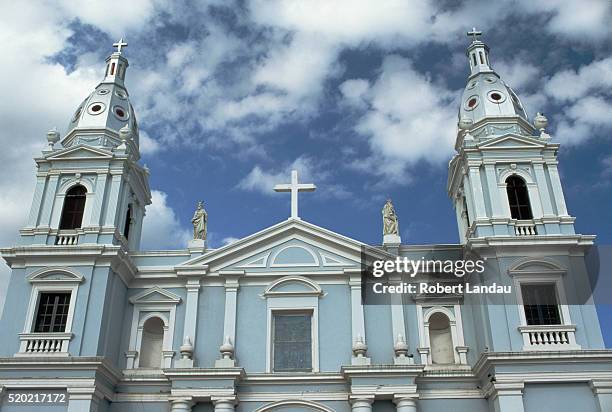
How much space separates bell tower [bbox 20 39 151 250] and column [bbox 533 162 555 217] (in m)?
13.8

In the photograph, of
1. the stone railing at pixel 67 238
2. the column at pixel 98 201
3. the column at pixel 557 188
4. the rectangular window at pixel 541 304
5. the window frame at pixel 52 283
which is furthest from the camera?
the column at pixel 98 201

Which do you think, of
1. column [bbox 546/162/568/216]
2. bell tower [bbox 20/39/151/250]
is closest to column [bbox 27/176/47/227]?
bell tower [bbox 20/39/151/250]

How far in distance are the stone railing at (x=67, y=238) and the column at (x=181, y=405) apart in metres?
6.23

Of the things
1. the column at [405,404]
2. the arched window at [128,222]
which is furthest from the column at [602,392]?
the arched window at [128,222]

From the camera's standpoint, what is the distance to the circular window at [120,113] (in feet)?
80.1

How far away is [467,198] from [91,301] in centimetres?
1253

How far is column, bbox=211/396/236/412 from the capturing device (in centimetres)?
1850

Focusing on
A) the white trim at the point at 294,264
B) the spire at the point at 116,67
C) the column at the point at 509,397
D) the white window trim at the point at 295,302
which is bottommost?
the column at the point at 509,397

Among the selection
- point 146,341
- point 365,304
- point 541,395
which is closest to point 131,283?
point 146,341

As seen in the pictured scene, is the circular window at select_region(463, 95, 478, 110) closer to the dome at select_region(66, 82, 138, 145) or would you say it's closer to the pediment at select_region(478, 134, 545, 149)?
the pediment at select_region(478, 134, 545, 149)

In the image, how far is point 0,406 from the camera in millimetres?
18266

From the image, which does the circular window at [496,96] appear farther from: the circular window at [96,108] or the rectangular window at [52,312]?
the rectangular window at [52,312]

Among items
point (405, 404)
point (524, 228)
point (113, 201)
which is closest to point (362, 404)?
point (405, 404)

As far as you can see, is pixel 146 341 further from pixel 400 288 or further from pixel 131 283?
pixel 400 288
